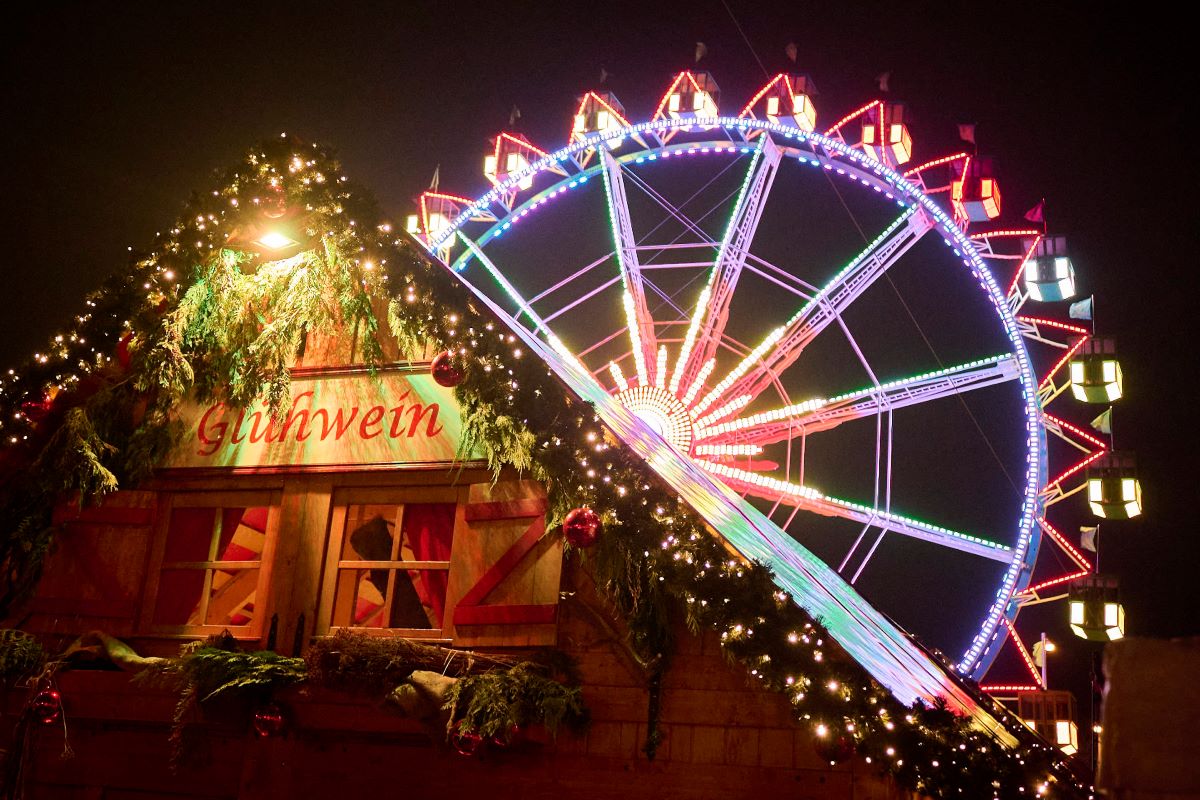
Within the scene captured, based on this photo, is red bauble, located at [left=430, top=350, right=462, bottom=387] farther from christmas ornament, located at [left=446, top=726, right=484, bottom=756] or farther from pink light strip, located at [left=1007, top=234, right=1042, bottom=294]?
pink light strip, located at [left=1007, top=234, right=1042, bottom=294]

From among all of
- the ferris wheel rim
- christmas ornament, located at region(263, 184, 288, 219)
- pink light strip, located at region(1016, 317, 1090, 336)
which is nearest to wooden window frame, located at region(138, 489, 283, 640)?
christmas ornament, located at region(263, 184, 288, 219)

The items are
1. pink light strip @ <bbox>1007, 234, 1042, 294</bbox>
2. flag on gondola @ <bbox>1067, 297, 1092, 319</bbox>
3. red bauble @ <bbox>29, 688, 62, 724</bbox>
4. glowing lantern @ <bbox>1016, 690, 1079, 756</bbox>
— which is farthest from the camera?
glowing lantern @ <bbox>1016, 690, 1079, 756</bbox>

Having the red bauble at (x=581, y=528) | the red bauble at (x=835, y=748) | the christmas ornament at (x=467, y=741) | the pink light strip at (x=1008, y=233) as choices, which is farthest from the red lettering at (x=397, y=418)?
the pink light strip at (x=1008, y=233)

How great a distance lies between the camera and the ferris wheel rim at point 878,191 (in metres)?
11.7

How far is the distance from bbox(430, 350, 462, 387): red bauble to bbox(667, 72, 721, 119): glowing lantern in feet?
26.1

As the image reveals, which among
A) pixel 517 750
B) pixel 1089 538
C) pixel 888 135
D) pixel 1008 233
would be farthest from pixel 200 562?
pixel 1089 538

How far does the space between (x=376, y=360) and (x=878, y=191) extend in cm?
838

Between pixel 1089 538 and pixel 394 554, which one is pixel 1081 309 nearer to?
pixel 1089 538

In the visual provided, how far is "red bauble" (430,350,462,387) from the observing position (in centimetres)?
651

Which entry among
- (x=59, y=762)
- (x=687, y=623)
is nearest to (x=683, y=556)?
(x=687, y=623)

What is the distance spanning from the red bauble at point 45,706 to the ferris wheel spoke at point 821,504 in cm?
807

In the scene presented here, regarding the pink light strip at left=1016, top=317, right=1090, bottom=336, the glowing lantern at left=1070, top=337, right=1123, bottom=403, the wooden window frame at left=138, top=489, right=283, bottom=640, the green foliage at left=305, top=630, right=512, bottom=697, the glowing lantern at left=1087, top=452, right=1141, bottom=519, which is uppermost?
the pink light strip at left=1016, top=317, right=1090, bottom=336

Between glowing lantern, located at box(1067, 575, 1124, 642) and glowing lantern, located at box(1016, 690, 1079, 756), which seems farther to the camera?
glowing lantern, located at box(1016, 690, 1079, 756)

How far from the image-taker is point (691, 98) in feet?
44.5
